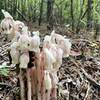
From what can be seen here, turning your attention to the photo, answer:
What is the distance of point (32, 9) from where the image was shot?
12.7 meters

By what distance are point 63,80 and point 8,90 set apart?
18.0 inches

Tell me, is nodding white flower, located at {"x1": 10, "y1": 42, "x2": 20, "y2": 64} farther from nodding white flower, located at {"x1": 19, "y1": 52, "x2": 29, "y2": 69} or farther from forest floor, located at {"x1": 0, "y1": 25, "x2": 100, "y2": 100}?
forest floor, located at {"x1": 0, "y1": 25, "x2": 100, "y2": 100}

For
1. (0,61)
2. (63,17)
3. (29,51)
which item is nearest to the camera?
(29,51)

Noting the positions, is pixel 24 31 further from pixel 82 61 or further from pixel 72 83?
pixel 82 61

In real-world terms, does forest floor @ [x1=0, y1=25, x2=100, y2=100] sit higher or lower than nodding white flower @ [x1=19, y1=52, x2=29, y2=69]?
lower

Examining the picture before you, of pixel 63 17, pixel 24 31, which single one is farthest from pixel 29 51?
pixel 63 17

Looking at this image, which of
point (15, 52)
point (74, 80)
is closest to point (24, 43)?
point (15, 52)

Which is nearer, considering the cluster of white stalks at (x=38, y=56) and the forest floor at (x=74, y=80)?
the cluster of white stalks at (x=38, y=56)

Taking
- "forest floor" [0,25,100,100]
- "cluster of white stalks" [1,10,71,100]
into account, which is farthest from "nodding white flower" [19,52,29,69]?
"forest floor" [0,25,100,100]

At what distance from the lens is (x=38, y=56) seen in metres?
1.76

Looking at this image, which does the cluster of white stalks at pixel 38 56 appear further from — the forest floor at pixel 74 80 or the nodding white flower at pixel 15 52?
the forest floor at pixel 74 80

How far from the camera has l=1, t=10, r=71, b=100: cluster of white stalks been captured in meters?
1.69

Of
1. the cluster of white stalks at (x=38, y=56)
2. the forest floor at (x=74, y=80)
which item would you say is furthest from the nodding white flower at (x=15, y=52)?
the forest floor at (x=74, y=80)

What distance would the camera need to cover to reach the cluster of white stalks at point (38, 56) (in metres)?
1.69
